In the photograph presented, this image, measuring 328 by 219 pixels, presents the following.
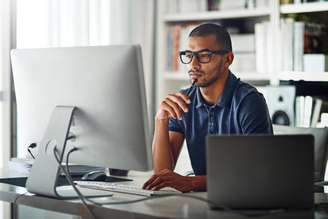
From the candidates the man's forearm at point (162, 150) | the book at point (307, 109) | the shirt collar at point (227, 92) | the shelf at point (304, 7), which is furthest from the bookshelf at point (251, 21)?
the man's forearm at point (162, 150)

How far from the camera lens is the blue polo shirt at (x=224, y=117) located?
2441mm

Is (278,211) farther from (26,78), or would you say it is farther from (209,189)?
→ (26,78)

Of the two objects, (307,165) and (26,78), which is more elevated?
(26,78)

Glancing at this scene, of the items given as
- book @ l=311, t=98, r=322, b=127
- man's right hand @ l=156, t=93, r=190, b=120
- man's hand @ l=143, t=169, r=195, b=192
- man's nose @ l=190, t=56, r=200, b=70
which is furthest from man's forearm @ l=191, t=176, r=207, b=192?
book @ l=311, t=98, r=322, b=127

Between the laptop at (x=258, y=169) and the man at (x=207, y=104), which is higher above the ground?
the man at (x=207, y=104)

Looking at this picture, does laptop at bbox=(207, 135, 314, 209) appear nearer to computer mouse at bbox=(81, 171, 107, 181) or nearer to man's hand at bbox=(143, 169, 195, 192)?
man's hand at bbox=(143, 169, 195, 192)

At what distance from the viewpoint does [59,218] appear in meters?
2.45

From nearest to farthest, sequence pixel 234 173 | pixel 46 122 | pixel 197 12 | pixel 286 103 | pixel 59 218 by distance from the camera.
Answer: pixel 234 173
pixel 46 122
pixel 59 218
pixel 286 103
pixel 197 12

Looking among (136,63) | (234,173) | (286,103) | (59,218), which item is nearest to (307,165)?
(234,173)

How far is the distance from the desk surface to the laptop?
2.2 inches

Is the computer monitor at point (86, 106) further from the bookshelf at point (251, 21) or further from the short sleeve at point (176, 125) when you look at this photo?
the bookshelf at point (251, 21)

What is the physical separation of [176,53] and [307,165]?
9.28ft

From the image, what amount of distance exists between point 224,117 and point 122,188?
519mm

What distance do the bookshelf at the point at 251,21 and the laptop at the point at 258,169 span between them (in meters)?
2.12
